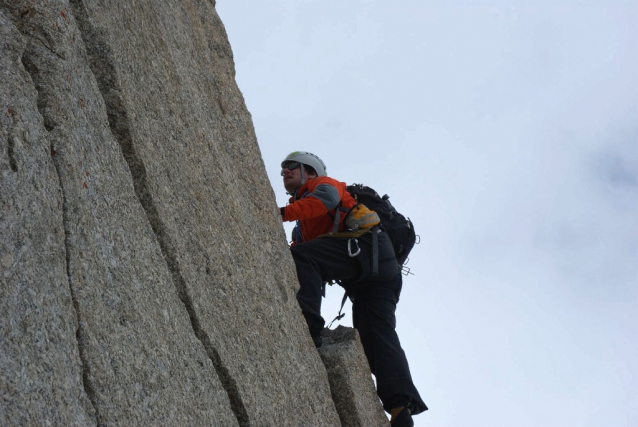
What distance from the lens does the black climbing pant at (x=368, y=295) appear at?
786 cm

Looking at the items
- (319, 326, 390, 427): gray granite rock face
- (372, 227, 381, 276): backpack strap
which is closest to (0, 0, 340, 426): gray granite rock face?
(319, 326, 390, 427): gray granite rock face

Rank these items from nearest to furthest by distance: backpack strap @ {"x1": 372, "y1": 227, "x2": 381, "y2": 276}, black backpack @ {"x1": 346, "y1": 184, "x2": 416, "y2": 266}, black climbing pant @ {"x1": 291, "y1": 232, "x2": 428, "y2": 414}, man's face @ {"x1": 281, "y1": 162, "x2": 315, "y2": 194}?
black climbing pant @ {"x1": 291, "y1": 232, "x2": 428, "y2": 414}, backpack strap @ {"x1": 372, "y1": 227, "x2": 381, "y2": 276}, black backpack @ {"x1": 346, "y1": 184, "x2": 416, "y2": 266}, man's face @ {"x1": 281, "y1": 162, "x2": 315, "y2": 194}

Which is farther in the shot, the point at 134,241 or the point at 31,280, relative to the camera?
the point at 134,241

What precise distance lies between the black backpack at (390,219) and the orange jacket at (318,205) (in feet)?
1.07

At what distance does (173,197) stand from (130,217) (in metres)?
0.76

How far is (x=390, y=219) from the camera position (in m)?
8.88

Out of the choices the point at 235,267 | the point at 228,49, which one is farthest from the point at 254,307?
the point at 228,49

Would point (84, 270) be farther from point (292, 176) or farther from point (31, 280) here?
point (292, 176)

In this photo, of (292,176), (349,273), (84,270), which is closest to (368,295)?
(349,273)

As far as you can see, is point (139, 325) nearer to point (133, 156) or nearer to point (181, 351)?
point (181, 351)

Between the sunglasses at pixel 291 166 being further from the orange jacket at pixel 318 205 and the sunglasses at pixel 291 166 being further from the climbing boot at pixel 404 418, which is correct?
the climbing boot at pixel 404 418

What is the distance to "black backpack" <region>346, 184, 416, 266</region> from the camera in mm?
8875

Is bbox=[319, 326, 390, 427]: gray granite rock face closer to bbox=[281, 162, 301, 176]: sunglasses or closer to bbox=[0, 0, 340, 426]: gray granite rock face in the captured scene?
bbox=[0, 0, 340, 426]: gray granite rock face

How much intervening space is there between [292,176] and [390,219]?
1242 millimetres
